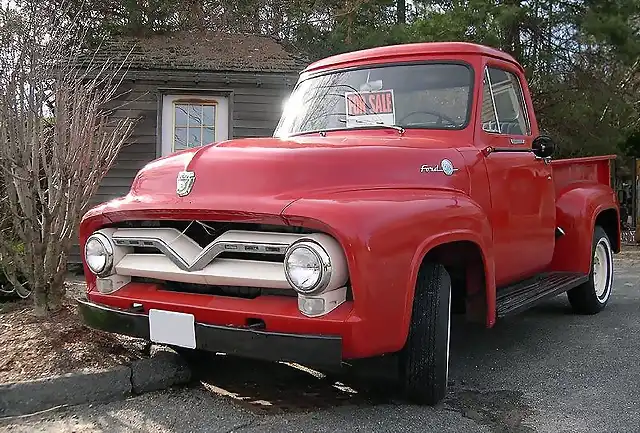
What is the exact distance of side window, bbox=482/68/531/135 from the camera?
4246mm

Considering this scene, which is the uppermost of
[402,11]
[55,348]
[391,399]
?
[402,11]

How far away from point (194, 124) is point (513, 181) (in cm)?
828

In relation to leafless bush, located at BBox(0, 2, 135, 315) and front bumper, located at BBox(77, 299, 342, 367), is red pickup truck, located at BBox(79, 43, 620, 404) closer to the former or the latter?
front bumper, located at BBox(77, 299, 342, 367)

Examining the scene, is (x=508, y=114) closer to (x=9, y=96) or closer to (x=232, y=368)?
(x=232, y=368)

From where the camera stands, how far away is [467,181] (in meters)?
3.73

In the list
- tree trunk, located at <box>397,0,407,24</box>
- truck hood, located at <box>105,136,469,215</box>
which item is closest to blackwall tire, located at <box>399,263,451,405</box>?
truck hood, located at <box>105,136,469,215</box>

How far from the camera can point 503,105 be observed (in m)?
4.49

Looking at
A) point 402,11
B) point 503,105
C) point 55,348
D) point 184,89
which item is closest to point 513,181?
point 503,105

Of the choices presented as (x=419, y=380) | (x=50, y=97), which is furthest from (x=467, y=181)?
(x=50, y=97)

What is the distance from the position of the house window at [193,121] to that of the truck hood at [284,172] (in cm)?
805

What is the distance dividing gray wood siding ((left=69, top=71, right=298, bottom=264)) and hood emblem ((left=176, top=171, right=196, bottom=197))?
8.13m

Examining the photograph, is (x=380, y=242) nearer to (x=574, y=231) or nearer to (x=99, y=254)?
(x=99, y=254)

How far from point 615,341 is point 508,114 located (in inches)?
76.4

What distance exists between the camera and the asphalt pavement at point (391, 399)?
124 inches
